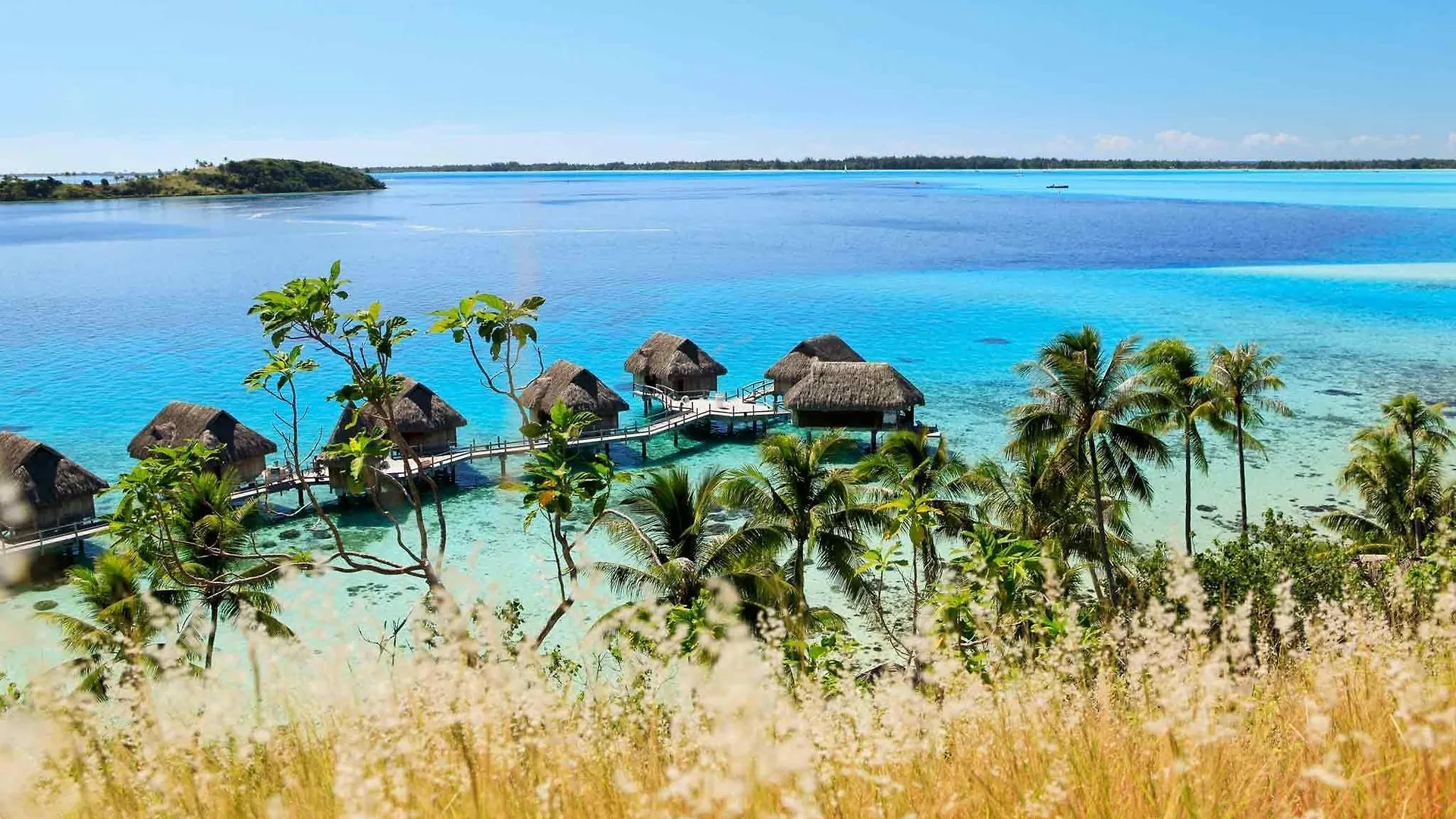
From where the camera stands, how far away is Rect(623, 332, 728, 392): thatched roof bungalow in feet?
123

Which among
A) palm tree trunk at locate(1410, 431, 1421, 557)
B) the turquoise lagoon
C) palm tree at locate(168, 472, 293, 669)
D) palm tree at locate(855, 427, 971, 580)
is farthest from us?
the turquoise lagoon

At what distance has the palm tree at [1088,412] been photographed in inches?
747

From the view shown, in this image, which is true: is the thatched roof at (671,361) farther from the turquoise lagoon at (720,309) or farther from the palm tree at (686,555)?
the palm tree at (686,555)

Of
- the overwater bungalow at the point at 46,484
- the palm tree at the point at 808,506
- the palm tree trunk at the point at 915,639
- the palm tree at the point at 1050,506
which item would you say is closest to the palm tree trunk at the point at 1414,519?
the palm tree at the point at 1050,506

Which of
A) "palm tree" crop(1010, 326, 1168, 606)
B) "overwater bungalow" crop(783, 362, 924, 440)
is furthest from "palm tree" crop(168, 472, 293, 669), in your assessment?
"overwater bungalow" crop(783, 362, 924, 440)

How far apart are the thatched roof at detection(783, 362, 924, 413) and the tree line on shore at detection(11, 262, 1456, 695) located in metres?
8.70

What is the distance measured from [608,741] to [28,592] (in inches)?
952

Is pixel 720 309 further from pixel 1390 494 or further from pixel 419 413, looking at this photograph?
pixel 1390 494

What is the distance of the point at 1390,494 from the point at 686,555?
630 inches

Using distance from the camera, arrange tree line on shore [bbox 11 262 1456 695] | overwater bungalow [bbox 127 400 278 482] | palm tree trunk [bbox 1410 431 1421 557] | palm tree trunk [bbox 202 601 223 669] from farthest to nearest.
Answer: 1. overwater bungalow [bbox 127 400 278 482]
2. palm tree trunk [bbox 1410 431 1421 557]
3. palm tree trunk [bbox 202 601 223 669]
4. tree line on shore [bbox 11 262 1456 695]

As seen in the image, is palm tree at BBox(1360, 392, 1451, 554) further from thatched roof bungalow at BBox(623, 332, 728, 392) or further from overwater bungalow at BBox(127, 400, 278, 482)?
overwater bungalow at BBox(127, 400, 278, 482)

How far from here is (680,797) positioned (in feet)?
9.50

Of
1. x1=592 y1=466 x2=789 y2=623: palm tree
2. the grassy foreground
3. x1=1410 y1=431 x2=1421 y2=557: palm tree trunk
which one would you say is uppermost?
the grassy foreground

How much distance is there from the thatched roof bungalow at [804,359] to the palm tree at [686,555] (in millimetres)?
20252
